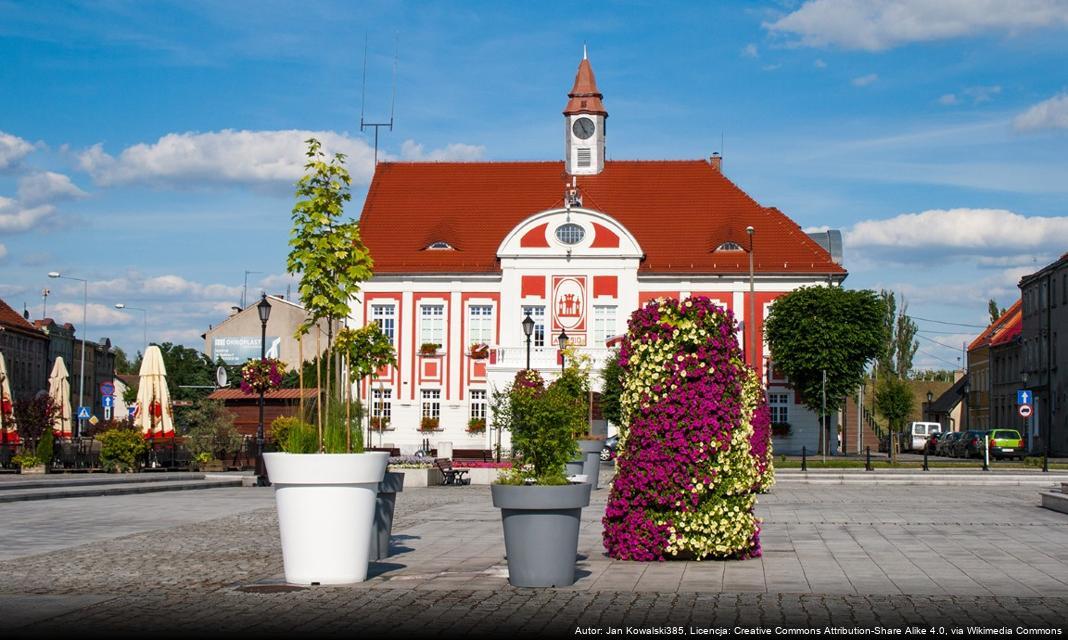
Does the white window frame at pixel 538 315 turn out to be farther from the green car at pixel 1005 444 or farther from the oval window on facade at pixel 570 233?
the green car at pixel 1005 444

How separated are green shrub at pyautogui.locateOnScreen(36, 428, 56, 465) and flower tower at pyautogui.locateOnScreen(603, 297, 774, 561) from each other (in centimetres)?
2748

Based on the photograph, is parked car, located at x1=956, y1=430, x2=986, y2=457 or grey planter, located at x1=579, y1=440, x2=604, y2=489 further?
parked car, located at x1=956, y1=430, x2=986, y2=457

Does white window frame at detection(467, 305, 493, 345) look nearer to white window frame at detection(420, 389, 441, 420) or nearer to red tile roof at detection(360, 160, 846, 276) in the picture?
red tile roof at detection(360, 160, 846, 276)

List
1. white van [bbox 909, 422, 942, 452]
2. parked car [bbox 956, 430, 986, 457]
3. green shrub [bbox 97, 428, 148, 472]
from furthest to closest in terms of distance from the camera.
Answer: white van [bbox 909, 422, 942, 452]
parked car [bbox 956, 430, 986, 457]
green shrub [bbox 97, 428, 148, 472]

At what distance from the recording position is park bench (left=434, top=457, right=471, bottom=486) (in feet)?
119

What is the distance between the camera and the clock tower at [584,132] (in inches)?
3041

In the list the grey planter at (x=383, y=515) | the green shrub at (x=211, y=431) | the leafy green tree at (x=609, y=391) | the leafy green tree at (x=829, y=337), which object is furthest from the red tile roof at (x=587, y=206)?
the grey planter at (x=383, y=515)

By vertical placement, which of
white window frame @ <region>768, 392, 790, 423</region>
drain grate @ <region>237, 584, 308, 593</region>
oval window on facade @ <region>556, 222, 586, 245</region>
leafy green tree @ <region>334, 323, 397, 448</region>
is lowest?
drain grate @ <region>237, 584, 308, 593</region>

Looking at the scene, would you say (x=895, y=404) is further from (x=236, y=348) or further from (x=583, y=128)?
(x=236, y=348)

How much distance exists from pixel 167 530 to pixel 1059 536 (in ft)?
42.7

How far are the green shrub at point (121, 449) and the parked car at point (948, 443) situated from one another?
146ft

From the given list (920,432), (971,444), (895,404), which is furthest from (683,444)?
(920,432)

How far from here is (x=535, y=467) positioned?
13180mm

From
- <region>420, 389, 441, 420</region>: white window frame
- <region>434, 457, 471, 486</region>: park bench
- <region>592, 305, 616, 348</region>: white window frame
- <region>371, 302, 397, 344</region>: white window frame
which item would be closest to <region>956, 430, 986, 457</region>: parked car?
<region>592, 305, 616, 348</region>: white window frame
